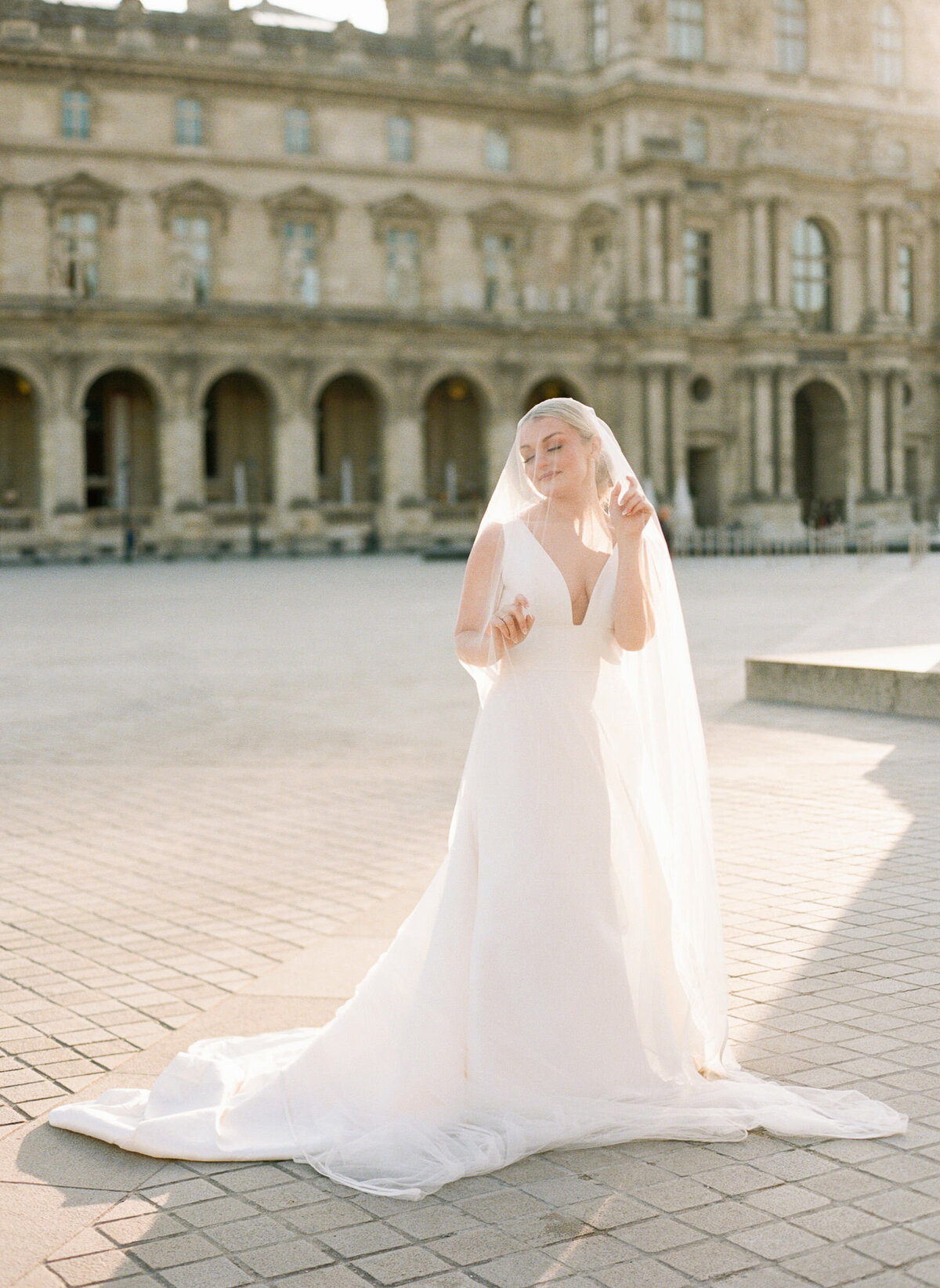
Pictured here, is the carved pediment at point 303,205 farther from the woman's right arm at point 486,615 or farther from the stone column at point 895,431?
the woman's right arm at point 486,615

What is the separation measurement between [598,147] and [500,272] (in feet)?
17.2

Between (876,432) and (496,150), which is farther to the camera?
(876,432)

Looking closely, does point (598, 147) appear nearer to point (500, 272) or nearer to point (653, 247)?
point (653, 247)

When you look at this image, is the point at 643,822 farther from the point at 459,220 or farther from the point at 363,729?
the point at 459,220

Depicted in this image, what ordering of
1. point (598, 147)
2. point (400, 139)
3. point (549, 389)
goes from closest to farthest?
point (400, 139) → point (598, 147) → point (549, 389)

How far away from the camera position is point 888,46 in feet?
207

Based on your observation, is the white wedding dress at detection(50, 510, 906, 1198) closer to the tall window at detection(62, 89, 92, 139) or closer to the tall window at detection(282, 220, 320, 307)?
the tall window at detection(62, 89, 92, 139)

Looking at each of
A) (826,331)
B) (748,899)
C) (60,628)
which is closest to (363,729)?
(748,899)

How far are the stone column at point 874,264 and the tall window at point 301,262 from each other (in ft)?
65.2

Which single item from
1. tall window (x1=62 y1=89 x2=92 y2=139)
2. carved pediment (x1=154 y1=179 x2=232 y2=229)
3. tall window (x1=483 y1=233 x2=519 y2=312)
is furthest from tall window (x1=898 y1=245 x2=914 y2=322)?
tall window (x1=62 y1=89 x2=92 y2=139)

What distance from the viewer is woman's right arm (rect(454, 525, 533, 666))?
4902 mm

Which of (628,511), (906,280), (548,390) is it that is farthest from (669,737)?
(906,280)

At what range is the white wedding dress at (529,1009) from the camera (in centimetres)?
479

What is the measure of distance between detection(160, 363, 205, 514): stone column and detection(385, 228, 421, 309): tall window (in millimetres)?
8394
